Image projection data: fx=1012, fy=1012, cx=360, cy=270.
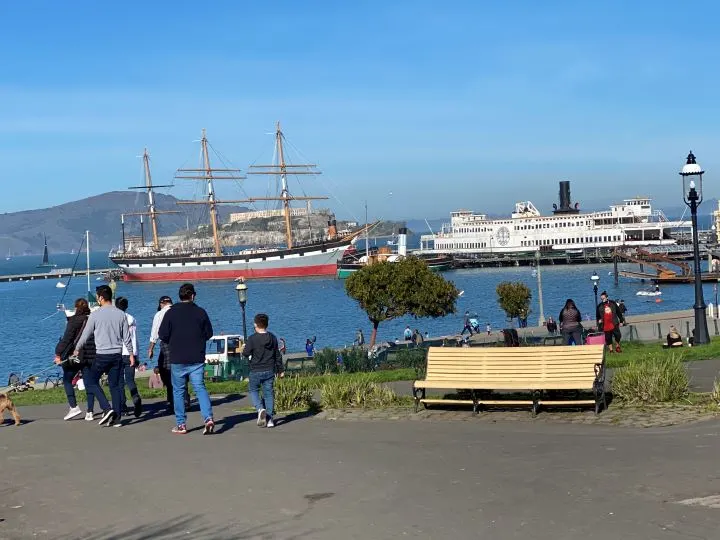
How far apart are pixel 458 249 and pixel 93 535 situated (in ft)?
387

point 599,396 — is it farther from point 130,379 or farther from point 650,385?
point 130,379

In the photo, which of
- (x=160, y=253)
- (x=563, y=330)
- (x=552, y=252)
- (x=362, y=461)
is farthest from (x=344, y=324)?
(x=160, y=253)

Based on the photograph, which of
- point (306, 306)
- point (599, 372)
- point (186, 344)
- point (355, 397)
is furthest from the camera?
point (306, 306)

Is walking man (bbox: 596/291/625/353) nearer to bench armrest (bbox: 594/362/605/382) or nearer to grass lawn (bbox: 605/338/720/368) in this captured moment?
grass lawn (bbox: 605/338/720/368)

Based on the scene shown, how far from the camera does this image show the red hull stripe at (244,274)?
11300 cm

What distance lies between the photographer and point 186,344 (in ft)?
28.8

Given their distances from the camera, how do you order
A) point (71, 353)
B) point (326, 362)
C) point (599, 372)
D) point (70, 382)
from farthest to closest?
point (326, 362) < point (70, 382) < point (71, 353) < point (599, 372)

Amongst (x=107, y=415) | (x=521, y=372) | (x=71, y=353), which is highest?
(x=71, y=353)

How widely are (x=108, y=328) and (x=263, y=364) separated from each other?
150 cm

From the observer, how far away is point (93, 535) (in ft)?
18.3

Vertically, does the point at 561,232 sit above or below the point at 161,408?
above

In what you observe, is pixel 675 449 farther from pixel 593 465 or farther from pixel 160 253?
pixel 160 253

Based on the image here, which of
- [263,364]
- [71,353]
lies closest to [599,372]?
[263,364]

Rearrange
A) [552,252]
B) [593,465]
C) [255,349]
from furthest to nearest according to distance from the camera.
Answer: [552,252] < [255,349] < [593,465]
